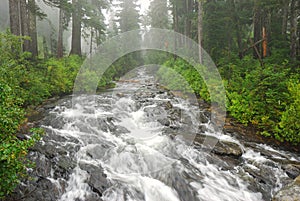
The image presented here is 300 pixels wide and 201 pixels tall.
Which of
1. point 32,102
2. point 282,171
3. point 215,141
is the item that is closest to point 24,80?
point 32,102

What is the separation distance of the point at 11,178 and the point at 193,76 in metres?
13.6

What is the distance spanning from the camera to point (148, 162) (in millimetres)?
6500

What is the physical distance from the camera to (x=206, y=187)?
220 inches

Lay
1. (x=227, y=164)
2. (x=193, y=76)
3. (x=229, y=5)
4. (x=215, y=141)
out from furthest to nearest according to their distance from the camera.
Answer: (x=229, y=5)
(x=193, y=76)
(x=215, y=141)
(x=227, y=164)

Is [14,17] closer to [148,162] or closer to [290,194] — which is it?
[148,162]

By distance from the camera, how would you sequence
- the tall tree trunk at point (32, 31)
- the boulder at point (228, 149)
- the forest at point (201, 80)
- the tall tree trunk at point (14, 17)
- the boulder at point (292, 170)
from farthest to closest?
the tall tree trunk at point (32, 31), the tall tree trunk at point (14, 17), the boulder at point (228, 149), the boulder at point (292, 170), the forest at point (201, 80)

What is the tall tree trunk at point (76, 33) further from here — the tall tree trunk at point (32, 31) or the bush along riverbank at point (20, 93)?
the tall tree trunk at point (32, 31)

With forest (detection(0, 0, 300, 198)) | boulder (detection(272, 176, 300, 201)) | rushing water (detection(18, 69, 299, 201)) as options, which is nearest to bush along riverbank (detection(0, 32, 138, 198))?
forest (detection(0, 0, 300, 198))

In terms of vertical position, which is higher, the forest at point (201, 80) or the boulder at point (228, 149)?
the forest at point (201, 80)

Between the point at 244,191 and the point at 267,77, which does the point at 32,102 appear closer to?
the point at 244,191

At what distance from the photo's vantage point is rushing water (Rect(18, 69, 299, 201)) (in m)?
5.29

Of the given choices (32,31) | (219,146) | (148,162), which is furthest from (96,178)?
(32,31)

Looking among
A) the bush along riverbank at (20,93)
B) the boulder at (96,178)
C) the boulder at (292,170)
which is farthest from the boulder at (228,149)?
the bush along riverbank at (20,93)

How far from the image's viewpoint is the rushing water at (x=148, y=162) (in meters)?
5.29
